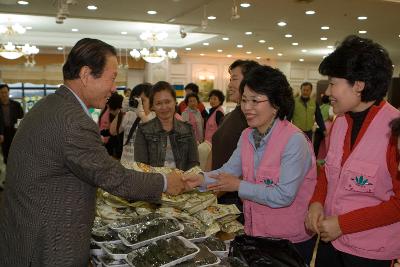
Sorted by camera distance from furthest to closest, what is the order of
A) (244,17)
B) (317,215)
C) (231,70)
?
(244,17), (231,70), (317,215)

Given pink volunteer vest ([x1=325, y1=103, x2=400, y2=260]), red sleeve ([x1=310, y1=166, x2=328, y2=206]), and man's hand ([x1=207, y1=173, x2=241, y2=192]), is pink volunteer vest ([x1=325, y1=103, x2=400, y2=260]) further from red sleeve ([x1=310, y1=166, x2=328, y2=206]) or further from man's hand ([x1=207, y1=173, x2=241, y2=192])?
man's hand ([x1=207, y1=173, x2=241, y2=192])

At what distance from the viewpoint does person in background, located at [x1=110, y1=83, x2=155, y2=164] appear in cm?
380

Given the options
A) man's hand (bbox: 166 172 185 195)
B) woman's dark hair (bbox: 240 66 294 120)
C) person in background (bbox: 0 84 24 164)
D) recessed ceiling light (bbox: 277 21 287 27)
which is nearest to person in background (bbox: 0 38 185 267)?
man's hand (bbox: 166 172 185 195)

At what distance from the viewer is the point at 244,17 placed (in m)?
7.88

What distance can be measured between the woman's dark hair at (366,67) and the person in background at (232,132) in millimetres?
842

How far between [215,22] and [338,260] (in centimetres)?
754

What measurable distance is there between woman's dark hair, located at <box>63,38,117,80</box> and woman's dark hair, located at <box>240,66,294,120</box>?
26.2 inches

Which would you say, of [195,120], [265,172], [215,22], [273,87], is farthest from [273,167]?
[215,22]

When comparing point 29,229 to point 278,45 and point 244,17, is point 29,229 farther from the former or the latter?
point 278,45

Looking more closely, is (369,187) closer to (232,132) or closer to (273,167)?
(273,167)

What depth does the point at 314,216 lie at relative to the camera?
159 centimetres

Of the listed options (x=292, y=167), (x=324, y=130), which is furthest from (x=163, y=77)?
(x=292, y=167)

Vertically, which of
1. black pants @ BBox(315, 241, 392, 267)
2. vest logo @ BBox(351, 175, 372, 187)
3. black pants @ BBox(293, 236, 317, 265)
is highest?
vest logo @ BBox(351, 175, 372, 187)

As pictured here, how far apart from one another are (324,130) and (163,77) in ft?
28.0
